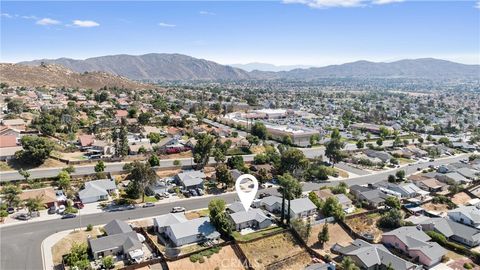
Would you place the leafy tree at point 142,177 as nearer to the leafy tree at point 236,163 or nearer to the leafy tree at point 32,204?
the leafy tree at point 32,204

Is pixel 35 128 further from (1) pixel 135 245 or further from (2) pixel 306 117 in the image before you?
(2) pixel 306 117

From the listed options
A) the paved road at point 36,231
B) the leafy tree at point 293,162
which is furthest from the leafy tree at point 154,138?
the leafy tree at point 293,162

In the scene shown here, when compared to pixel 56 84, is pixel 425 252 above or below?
below

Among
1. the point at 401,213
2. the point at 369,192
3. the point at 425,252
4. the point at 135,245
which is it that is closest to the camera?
the point at 135,245

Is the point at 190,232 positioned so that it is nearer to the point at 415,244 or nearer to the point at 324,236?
the point at 324,236

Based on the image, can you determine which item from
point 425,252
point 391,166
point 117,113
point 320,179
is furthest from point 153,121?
point 425,252

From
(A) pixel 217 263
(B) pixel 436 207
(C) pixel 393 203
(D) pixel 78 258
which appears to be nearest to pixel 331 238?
(C) pixel 393 203
